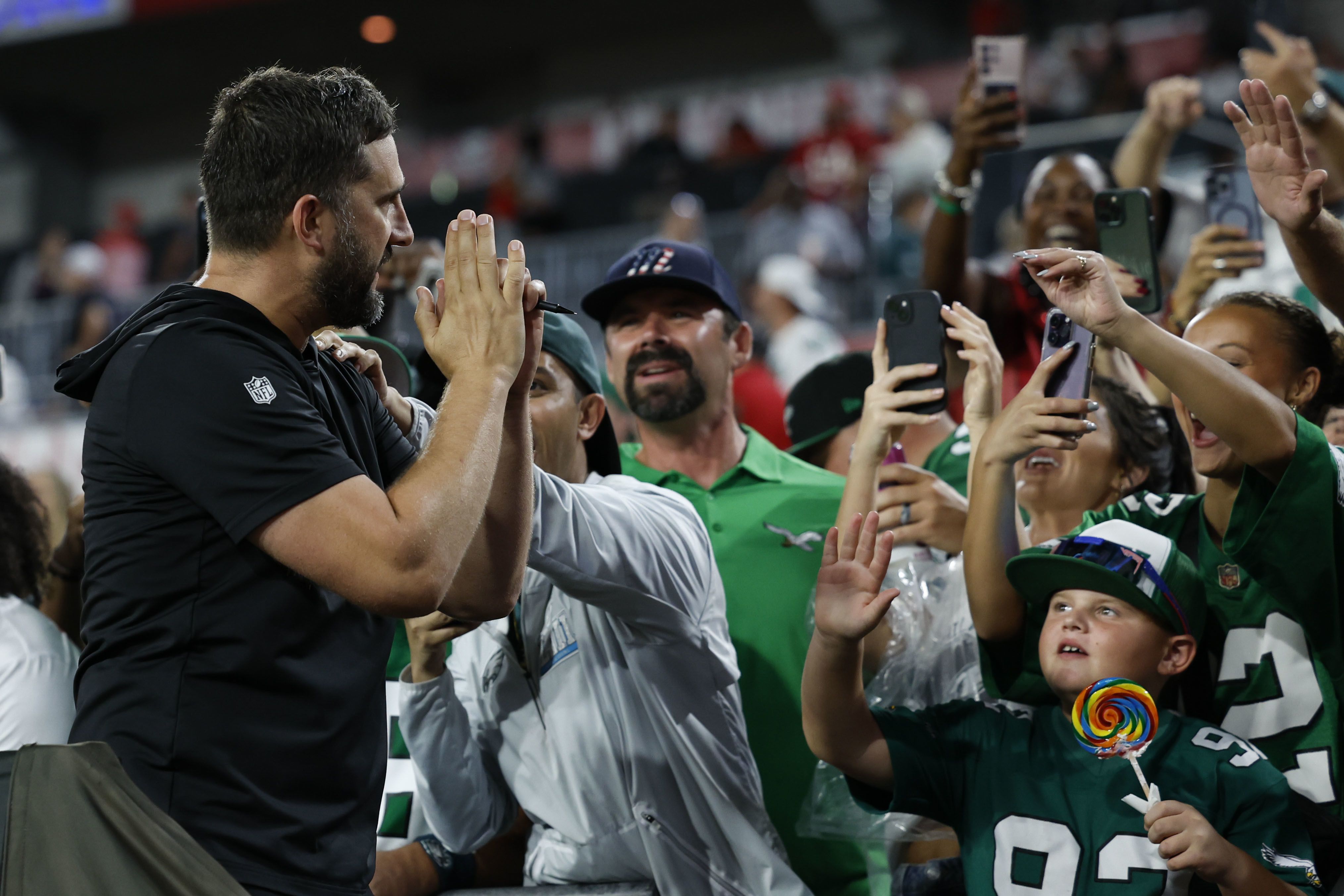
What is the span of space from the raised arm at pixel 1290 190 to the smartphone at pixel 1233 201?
836 mm

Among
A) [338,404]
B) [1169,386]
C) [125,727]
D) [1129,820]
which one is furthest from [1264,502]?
[125,727]

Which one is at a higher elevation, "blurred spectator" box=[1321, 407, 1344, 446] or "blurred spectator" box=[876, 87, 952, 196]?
"blurred spectator" box=[876, 87, 952, 196]

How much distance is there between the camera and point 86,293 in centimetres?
1216

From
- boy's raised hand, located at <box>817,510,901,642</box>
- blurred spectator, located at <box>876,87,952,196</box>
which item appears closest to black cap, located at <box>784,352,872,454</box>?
boy's raised hand, located at <box>817,510,901,642</box>

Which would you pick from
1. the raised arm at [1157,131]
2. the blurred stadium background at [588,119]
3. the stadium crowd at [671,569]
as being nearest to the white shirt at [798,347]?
the blurred stadium background at [588,119]

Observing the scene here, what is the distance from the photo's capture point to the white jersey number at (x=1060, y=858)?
2.38 meters

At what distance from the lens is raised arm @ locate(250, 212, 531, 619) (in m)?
1.80

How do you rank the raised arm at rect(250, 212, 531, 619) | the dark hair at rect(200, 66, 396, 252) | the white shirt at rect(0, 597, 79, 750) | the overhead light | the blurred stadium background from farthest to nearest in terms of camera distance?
the overhead light → the blurred stadium background → the white shirt at rect(0, 597, 79, 750) → the dark hair at rect(200, 66, 396, 252) → the raised arm at rect(250, 212, 531, 619)

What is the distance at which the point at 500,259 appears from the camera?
2051 mm

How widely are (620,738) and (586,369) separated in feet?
2.70

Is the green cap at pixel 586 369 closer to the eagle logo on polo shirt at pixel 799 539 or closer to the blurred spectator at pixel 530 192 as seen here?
the eagle logo on polo shirt at pixel 799 539

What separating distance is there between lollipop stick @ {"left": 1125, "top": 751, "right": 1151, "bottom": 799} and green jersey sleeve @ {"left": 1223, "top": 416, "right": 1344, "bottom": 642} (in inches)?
15.7

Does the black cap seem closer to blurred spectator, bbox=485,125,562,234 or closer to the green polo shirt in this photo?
the green polo shirt

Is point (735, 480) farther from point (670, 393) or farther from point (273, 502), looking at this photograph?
point (273, 502)
